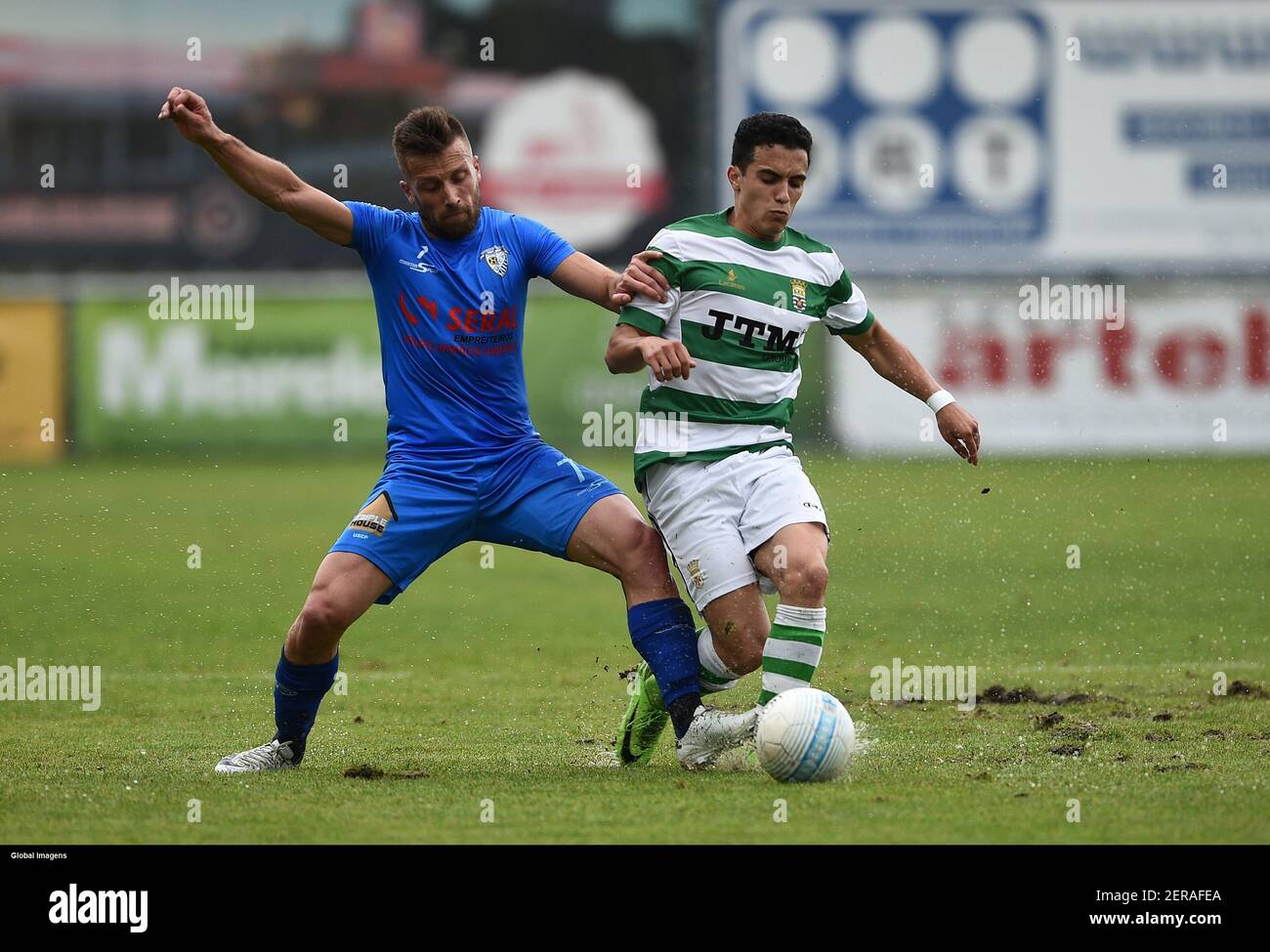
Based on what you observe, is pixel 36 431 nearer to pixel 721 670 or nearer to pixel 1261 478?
pixel 1261 478

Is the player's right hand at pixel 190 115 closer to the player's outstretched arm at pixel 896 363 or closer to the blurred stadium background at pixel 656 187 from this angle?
the player's outstretched arm at pixel 896 363

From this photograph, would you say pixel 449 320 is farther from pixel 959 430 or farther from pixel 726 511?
pixel 959 430

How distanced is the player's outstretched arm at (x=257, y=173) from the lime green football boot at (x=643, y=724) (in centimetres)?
198

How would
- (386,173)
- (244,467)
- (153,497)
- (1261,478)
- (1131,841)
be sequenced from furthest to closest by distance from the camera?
(386,173) < (244,467) < (153,497) < (1261,478) < (1131,841)

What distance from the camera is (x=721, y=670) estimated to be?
649 cm

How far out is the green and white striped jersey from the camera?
258 inches

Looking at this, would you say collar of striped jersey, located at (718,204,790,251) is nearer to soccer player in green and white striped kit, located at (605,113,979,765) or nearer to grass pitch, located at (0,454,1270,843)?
soccer player in green and white striped kit, located at (605,113,979,765)

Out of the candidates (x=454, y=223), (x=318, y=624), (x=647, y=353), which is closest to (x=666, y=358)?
(x=647, y=353)

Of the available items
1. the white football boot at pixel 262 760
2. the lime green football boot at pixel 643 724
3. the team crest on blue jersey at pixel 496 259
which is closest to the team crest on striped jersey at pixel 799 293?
the team crest on blue jersey at pixel 496 259

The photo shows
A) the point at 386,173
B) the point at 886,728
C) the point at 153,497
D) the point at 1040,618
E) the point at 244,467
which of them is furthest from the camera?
the point at 386,173

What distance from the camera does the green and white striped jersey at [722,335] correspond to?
656 cm

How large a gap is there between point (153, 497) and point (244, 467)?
236cm

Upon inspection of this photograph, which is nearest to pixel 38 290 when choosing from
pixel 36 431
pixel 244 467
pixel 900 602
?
pixel 36 431

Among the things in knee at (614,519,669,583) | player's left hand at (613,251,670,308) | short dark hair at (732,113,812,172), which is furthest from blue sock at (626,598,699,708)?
short dark hair at (732,113,812,172)
